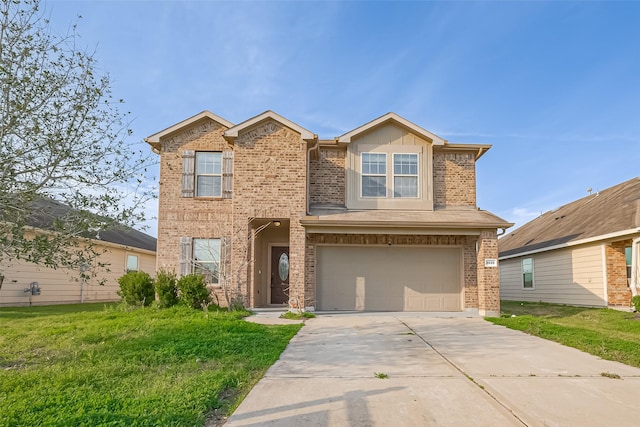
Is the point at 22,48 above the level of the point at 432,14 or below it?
below

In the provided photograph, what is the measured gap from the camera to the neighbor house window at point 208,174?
14.3 m

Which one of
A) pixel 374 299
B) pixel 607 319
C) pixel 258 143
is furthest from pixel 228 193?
pixel 607 319

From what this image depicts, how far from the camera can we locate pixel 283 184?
1359 cm

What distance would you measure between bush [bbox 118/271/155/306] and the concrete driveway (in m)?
6.50

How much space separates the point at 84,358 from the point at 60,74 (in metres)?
4.05

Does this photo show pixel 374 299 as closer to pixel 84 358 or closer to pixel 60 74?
pixel 84 358

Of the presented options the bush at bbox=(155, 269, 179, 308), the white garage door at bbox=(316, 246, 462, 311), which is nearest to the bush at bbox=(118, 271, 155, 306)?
the bush at bbox=(155, 269, 179, 308)

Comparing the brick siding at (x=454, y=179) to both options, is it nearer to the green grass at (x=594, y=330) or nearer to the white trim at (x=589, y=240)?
the green grass at (x=594, y=330)

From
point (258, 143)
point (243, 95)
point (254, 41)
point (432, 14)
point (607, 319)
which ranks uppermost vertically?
point (432, 14)

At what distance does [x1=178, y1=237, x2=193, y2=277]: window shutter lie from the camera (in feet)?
45.5

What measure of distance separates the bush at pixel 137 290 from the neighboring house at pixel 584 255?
561 inches

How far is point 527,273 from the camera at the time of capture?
2047cm

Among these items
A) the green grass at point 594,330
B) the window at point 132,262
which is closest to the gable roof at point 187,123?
the window at point 132,262

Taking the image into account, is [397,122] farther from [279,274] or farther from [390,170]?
[279,274]
